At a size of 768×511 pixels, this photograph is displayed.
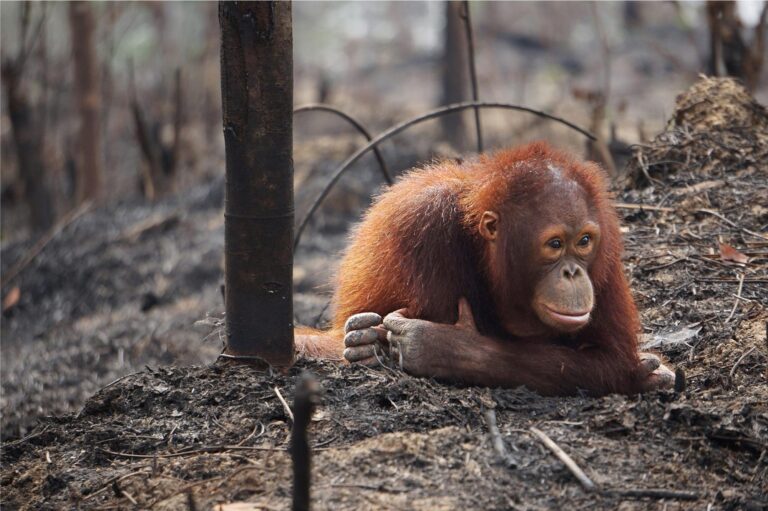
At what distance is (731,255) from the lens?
15.6 ft

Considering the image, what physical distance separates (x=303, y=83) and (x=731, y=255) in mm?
18037

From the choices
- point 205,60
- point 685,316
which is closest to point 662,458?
point 685,316

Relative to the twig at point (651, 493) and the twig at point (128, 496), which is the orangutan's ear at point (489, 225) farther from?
the twig at point (128, 496)

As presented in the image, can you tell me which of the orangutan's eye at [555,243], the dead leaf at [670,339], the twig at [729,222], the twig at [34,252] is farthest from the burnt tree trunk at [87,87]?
the orangutan's eye at [555,243]

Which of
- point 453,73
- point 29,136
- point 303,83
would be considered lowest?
point 29,136

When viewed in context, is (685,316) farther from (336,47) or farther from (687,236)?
(336,47)

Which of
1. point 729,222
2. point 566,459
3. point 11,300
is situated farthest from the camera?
point 11,300

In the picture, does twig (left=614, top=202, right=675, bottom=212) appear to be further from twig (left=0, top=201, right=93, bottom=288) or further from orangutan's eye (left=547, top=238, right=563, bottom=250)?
twig (left=0, top=201, right=93, bottom=288)

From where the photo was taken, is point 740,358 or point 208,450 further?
point 740,358

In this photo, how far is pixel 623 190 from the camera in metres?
5.98

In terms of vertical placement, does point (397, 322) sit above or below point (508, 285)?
below

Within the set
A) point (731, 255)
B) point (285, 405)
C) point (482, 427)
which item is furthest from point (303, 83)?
point (482, 427)

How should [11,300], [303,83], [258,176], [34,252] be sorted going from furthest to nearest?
[303,83] < [11,300] < [34,252] < [258,176]

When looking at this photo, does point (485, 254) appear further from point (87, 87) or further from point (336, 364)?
point (87, 87)
